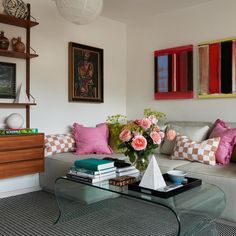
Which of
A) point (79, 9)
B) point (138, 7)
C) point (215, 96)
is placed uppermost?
point (138, 7)

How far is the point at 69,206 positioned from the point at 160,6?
9.41ft

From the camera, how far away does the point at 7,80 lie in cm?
312

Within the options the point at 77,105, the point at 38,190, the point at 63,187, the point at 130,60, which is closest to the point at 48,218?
the point at 63,187

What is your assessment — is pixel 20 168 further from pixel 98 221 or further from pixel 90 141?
pixel 98 221

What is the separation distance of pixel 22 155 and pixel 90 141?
834 millimetres

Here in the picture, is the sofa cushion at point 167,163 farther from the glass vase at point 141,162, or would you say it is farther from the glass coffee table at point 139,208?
the glass vase at point 141,162

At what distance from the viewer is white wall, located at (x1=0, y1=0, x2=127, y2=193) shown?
335 cm

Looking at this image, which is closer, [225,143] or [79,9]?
[79,9]

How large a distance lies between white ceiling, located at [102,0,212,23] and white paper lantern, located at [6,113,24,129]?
6.12 feet

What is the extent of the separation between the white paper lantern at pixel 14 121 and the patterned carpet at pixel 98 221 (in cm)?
81

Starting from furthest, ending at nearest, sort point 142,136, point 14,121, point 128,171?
point 14,121 < point 128,171 < point 142,136

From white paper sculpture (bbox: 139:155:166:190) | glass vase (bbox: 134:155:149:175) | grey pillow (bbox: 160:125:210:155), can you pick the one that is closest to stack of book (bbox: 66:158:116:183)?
glass vase (bbox: 134:155:149:175)

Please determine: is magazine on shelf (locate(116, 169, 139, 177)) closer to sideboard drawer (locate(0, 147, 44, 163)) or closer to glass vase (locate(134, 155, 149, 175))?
glass vase (locate(134, 155, 149, 175))

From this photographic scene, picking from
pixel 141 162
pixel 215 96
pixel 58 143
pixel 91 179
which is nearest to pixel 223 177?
pixel 141 162
